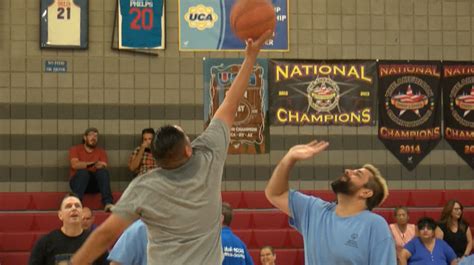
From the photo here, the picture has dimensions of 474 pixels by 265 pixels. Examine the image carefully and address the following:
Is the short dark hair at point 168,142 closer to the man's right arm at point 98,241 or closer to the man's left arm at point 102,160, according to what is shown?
the man's right arm at point 98,241

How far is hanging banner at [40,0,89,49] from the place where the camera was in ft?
43.0

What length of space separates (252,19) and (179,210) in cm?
126

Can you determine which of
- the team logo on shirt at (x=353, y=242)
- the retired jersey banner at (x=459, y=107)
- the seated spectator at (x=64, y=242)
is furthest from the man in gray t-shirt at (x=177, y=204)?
the retired jersey banner at (x=459, y=107)

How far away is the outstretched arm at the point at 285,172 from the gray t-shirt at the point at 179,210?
0.90 m

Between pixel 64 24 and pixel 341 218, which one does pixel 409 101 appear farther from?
pixel 341 218

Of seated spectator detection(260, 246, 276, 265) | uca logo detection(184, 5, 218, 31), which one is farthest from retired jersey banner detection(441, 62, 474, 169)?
seated spectator detection(260, 246, 276, 265)

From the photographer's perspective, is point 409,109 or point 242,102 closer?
point 242,102

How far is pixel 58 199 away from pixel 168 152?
30.7 ft

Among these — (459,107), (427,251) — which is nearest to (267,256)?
(427,251)

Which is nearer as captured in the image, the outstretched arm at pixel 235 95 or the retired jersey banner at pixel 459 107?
the outstretched arm at pixel 235 95

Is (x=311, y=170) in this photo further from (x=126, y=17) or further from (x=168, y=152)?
(x=168, y=152)

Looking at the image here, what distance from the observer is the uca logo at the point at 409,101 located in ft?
46.3

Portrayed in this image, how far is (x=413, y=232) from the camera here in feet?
40.0

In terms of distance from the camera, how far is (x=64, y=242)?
23.0ft
